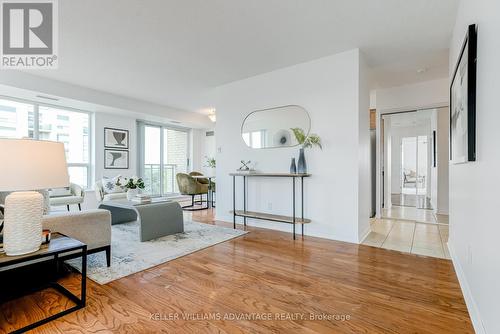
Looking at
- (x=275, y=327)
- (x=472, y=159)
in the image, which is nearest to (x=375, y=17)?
(x=472, y=159)

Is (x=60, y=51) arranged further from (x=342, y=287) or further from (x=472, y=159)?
(x=472, y=159)

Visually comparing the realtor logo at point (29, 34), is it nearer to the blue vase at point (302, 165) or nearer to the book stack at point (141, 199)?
the book stack at point (141, 199)

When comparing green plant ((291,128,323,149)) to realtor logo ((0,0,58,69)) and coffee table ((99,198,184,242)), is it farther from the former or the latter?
realtor logo ((0,0,58,69))

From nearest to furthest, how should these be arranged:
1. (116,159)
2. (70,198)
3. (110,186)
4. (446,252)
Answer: (446,252) < (70,198) < (110,186) < (116,159)

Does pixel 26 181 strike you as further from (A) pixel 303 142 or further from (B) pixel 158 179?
(B) pixel 158 179

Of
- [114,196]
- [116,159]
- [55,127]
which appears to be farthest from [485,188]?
[55,127]

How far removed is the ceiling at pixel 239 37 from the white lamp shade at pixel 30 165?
5.30 feet

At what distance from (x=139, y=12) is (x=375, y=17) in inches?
93.6

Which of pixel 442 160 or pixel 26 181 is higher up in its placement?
pixel 442 160

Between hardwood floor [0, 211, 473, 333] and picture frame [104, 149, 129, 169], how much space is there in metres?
4.14

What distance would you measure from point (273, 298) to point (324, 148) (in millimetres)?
2219

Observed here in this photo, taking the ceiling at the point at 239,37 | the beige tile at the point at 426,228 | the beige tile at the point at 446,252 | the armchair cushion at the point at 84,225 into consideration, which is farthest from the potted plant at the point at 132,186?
the beige tile at the point at 426,228

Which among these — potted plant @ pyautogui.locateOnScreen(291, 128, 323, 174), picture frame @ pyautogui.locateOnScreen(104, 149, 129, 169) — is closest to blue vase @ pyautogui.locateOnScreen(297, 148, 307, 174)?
potted plant @ pyautogui.locateOnScreen(291, 128, 323, 174)

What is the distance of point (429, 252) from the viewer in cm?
285
